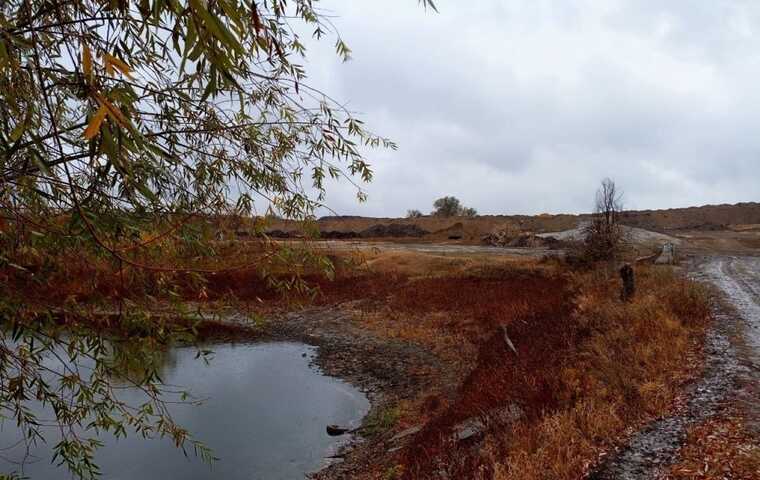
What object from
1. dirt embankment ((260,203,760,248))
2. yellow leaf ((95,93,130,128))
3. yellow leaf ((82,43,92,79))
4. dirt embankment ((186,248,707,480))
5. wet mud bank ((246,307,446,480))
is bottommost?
wet mud bank ((246,307,446,480))

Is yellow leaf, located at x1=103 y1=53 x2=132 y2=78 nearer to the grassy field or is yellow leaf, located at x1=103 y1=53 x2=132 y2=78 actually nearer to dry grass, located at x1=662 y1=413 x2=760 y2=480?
the grassy field

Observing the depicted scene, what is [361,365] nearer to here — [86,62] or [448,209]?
[86,62]

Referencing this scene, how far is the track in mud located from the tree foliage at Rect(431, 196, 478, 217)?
7548 cm

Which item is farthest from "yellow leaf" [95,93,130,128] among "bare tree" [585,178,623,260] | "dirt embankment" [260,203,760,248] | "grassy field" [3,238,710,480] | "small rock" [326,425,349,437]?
"dirt embankment" [260,203,760,248]

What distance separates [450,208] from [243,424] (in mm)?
78964

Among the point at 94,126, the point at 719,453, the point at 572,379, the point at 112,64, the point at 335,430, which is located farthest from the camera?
the point at 335,430

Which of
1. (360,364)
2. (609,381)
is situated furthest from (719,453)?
(360,364)

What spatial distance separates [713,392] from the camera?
6.65m

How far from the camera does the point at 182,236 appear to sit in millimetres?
3531

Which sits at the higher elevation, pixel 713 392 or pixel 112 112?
pixel 112 112

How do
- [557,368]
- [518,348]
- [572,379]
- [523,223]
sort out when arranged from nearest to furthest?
[572,379] → [557,368] → [518,348] → [523,223]

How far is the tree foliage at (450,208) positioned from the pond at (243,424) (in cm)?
7189

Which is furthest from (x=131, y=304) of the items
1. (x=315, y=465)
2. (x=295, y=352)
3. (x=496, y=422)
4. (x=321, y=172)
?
(x=295, y=352)

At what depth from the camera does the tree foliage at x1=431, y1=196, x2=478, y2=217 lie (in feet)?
287
